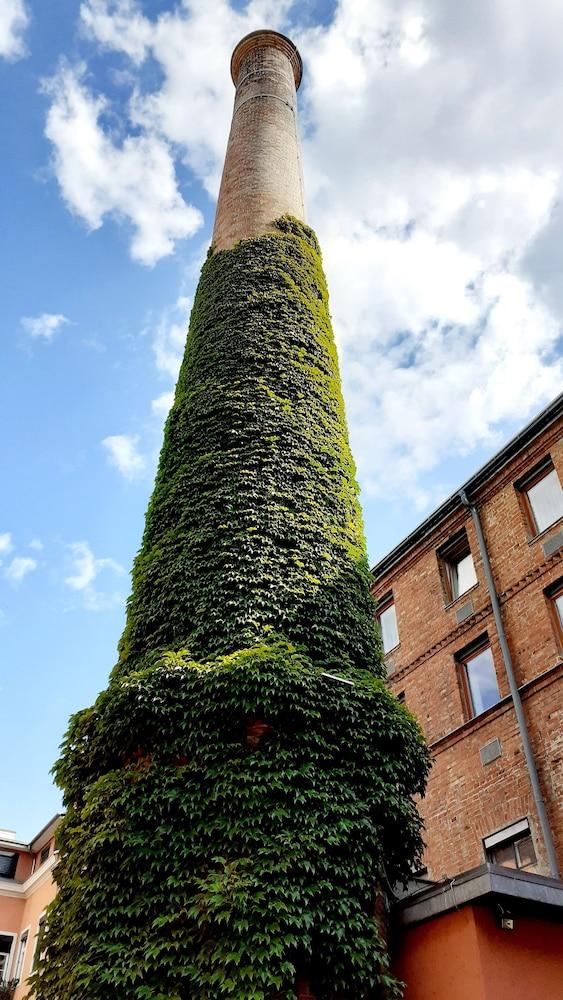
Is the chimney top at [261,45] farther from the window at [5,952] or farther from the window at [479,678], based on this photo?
the window at [5,952]

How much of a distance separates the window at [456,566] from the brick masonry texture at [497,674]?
155 mm

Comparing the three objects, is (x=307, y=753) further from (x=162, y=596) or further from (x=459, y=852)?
(x=459, y=852)

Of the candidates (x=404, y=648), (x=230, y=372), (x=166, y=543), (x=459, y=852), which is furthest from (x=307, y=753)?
(x=404, y=648)

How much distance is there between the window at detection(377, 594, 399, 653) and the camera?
61.5 feet

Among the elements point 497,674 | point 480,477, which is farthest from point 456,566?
point 497,674

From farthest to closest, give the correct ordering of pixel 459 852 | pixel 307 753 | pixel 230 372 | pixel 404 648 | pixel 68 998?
pixel 404 648, pixel 459 852, pixel 230 372, pixel 307 753, pixel 68 998

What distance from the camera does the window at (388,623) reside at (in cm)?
1873

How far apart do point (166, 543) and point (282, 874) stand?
4.23 metres


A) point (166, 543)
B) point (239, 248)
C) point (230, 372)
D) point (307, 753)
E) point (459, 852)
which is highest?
point (239, 248)

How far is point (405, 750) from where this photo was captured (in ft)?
27.1

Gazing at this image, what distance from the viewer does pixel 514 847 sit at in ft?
43.2

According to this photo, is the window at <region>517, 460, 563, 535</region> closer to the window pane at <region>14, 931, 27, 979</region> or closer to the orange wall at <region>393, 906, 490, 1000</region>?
the orange wall at <region>393, 906, 490, 1000</region>

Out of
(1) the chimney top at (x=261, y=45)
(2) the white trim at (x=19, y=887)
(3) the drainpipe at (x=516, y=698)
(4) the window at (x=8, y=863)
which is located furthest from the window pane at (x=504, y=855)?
(1) the chimney top at (x=261, y=45)

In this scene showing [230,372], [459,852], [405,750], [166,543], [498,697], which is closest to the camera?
[405,750]
